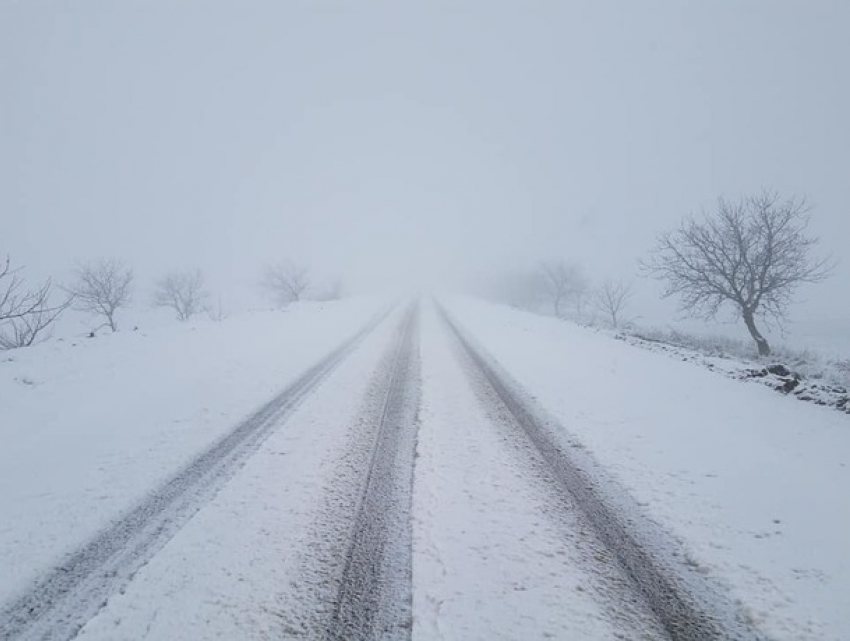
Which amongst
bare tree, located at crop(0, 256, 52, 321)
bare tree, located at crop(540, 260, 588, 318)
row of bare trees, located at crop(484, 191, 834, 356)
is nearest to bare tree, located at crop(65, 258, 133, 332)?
bare tree, located at crop(0, 256, 52, 321)

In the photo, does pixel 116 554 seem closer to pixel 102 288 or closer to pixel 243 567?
pixel 243 567

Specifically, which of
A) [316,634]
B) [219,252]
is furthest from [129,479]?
[219,252]

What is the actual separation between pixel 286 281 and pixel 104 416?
4240cm

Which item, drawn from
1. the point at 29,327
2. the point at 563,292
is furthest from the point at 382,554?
the point at 563,292

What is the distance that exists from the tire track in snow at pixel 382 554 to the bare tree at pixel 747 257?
16.4 m

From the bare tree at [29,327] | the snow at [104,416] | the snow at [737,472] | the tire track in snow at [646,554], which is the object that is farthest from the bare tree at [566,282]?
the tire track in snow at [646,554]

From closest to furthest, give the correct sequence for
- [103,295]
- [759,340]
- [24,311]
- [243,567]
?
1. [243,567]
2. [24,311]
3. [759,340]
4. [103,295]

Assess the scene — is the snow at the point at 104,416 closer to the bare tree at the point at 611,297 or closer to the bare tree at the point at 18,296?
the bare tree at the point at 18,296

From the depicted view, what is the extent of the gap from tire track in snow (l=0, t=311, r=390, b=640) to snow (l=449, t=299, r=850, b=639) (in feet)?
15.0

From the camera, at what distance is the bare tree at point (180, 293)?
148 ft

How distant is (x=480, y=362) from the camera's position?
11.8 meters

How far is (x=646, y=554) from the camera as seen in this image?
3.52 m

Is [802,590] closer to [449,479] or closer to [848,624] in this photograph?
[848,624]

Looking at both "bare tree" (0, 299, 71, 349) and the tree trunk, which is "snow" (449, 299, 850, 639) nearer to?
the tree trunk
